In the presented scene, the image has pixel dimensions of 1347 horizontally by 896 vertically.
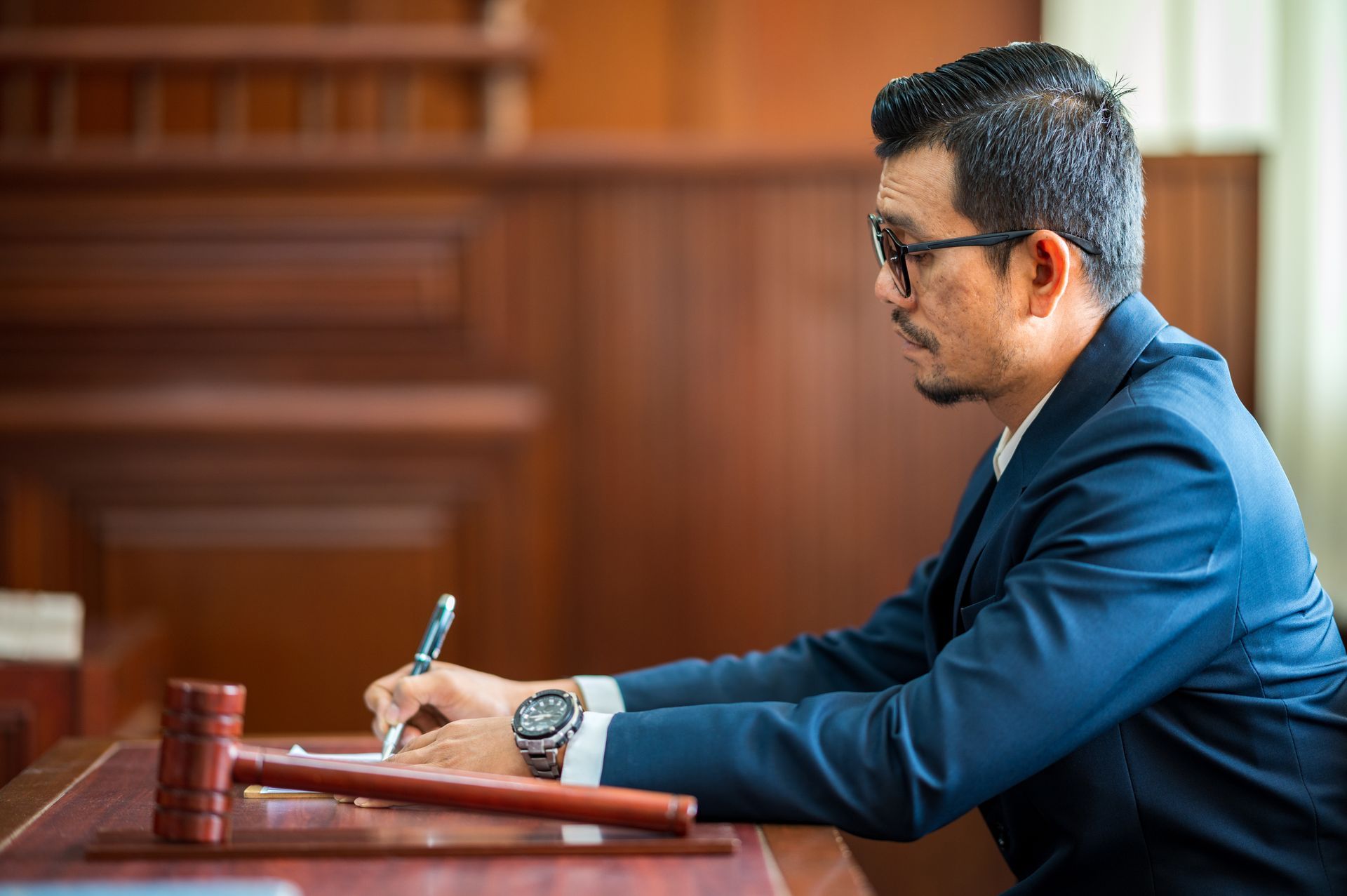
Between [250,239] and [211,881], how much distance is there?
87.0 inches

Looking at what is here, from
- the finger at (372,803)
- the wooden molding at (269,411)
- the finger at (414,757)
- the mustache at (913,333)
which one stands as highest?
the mustache at (913,333)

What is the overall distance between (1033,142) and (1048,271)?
0.15 meters

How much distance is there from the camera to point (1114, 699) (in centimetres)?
126

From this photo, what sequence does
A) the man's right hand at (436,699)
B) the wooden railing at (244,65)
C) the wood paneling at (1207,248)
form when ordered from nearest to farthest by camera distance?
the man's right hand at (436,699)
the wood paneling at (1207,248)
the wooden railing at (244,65)

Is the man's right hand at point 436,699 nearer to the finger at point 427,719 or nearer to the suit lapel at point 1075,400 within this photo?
the finger at point 427,719

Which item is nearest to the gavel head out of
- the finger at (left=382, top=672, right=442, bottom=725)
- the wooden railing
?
the finger at (left=382, top=672, right=442, bottom=725)

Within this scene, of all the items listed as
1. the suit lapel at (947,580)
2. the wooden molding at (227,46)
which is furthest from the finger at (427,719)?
the wooden molding at (227,46)

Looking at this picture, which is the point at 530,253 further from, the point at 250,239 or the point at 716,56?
the point at 716,56

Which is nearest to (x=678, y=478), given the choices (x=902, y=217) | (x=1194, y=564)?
(x=902, y=217)

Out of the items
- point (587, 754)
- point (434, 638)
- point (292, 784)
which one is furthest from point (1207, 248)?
point (292, 784)

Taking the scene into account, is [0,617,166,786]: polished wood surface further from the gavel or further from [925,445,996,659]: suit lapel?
[925,445,996,659]: suit lapel

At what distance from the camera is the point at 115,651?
2.58 meters

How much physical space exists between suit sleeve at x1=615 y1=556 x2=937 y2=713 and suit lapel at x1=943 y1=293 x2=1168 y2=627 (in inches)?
11.0

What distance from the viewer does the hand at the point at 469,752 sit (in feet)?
4.31
